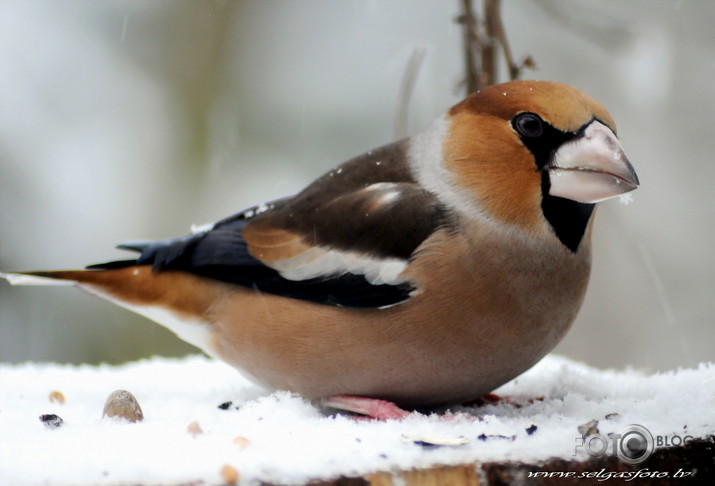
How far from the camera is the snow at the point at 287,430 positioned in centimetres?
160

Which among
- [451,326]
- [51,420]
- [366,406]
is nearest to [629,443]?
[451,326]

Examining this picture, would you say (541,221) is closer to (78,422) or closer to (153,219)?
(78,422)

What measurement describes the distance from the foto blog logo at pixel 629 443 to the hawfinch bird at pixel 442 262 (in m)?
0.46

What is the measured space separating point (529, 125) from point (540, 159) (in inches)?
4.0

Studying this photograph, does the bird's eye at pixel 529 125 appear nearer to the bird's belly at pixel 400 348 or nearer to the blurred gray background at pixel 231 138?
the bird's belly at pixel 400 348

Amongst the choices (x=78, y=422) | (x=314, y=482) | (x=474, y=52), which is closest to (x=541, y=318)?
(x=314, y=482)

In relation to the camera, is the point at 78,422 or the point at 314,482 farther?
the point at 78,422

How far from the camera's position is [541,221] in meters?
2.22

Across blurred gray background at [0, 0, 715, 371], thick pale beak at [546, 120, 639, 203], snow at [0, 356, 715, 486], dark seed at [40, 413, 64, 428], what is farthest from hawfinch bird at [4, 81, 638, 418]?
blurred gray background at [0, 0, 715, 371]

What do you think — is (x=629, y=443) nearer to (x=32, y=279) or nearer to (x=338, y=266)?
(x=338, y=266)

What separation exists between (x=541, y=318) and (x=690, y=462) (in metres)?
0.57

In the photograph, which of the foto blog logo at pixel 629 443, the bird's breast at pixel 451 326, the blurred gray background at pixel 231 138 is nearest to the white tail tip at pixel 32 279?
the bird's breast at pixel 451 326

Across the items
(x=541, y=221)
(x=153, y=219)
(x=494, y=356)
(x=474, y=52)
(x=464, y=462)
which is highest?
(x=153, y=219)

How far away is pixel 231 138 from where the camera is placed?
4.98m
